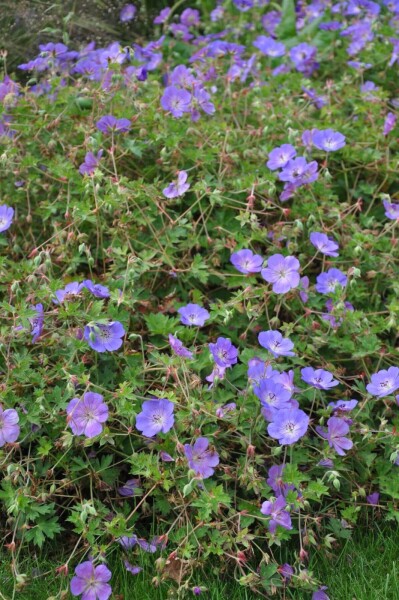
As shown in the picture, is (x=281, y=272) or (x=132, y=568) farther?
(x=281, y=272)

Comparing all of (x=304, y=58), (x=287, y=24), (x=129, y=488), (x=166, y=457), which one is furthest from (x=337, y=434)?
(x=287, y=24)

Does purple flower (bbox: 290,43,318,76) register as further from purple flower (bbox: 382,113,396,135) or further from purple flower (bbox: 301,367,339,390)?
purple flower (bbox: 301,367,339,390)

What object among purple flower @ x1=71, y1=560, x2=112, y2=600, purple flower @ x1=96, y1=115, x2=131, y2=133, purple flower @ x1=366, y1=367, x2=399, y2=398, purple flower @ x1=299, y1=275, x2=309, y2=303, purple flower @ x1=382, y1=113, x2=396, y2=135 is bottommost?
purple flower @ x1=71, y1=560, x2=112, y2=600

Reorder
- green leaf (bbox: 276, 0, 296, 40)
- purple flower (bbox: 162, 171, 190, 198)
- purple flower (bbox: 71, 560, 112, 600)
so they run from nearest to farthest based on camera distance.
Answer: purple flower (bbox: 71, 560, 112, 600)
purple flower (bbox: 162, 171, 190, 198)
green leaf (bbox: 276, 0, 296, 40)

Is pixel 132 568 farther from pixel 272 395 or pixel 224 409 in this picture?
pixel 272 395

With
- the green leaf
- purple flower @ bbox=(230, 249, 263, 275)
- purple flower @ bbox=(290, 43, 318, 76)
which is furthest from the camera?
the green leaf

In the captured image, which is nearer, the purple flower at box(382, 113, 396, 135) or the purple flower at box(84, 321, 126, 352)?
the purple flower at box(84, 321, 126, 352)

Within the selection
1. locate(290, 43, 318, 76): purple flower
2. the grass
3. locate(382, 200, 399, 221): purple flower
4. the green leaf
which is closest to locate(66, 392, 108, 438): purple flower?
the grass
